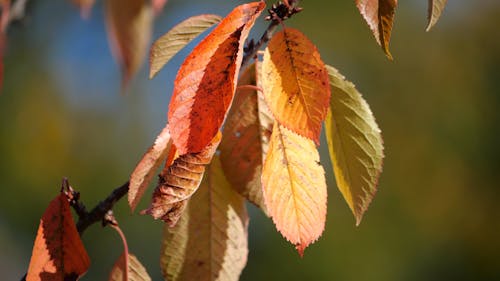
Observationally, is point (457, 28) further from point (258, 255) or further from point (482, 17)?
point (258, 255)

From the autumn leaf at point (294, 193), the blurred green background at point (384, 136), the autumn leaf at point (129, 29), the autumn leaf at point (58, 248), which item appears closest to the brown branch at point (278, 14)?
the autumn leaf at point (294, 193)

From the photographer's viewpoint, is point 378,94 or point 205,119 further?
point 378,94

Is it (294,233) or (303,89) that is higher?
(303,89)

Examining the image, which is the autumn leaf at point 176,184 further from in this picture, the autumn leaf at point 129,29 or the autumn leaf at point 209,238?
the autumn leaf at point 129,29

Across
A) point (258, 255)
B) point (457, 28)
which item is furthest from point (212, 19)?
point (457, 28)

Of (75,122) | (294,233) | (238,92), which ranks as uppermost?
(238,92)

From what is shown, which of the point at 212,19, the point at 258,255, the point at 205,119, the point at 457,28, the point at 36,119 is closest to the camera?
the point at 205,119

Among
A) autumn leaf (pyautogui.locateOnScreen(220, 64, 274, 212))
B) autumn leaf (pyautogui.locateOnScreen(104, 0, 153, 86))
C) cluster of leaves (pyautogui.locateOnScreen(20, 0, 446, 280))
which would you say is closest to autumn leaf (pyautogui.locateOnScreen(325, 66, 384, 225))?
cluster of leaves (pyautogui.locateOnScreen(20, 0, 446, 280))

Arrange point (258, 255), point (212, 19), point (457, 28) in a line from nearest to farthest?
1. point (212, 19)
2. point (258, 255)
3. point (457, 28)
